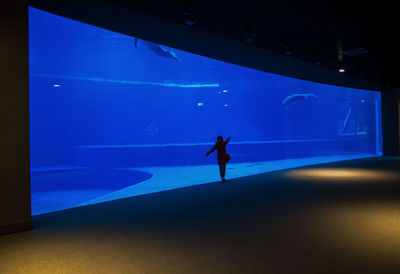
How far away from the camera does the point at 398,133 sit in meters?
14.7

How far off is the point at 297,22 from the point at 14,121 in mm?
5954

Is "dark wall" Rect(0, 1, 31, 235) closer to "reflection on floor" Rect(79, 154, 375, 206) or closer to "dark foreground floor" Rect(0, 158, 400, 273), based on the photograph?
"dark foreground floor" Rect(0, 158, 400, 273)

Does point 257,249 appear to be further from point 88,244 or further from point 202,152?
point 202,152

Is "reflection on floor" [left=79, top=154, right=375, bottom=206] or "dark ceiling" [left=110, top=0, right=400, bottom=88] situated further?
"reflection on floor" [left=79, top=154, right=375, bottom=206]

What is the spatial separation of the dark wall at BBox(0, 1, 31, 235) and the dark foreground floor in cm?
41

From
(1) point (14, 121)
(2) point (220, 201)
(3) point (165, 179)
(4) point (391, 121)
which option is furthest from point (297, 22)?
(4) point (391, 121)

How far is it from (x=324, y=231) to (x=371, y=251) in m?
0.73

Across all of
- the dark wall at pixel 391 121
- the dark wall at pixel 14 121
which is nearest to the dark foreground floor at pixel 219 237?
the dark wall at pixel 14 121

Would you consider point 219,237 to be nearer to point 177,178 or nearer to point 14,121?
point 14,121

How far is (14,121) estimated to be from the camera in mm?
3924

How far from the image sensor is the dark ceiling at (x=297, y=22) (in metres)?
5.24

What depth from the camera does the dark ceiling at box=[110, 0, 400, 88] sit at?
206 inches

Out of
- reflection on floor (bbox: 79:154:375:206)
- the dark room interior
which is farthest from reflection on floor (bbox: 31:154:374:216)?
the dark room interior

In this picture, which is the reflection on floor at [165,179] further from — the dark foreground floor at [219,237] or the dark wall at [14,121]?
the dark wall at [14,121]
